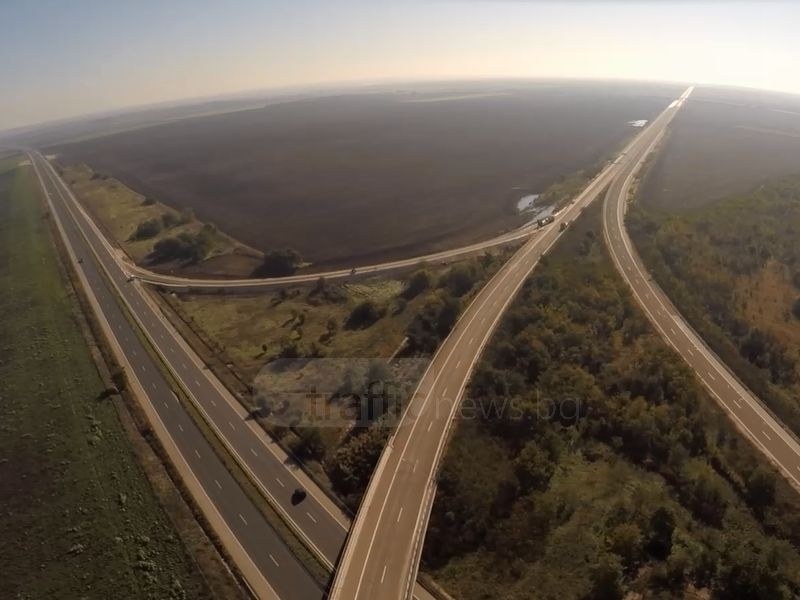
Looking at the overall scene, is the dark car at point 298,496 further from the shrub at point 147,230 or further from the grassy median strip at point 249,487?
the shrub at point 147,230

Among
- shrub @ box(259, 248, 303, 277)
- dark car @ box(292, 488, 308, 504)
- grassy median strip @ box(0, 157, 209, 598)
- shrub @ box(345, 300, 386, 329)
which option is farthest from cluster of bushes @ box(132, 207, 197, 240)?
dark car @ box(292, 488, 308, 504)

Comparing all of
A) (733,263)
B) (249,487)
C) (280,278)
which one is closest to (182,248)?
(280,278)

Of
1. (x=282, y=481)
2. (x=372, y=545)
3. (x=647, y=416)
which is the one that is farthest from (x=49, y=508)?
(x=647, y=416)

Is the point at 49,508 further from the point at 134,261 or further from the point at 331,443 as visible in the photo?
the point at 134,261

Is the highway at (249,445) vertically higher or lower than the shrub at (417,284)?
lower

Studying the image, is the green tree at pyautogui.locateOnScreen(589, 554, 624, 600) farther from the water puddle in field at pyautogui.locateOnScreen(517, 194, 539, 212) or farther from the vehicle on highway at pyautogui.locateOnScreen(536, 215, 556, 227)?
the water puddle in field at pyautogui.locateOnScreen(517, 194, 539, 212)

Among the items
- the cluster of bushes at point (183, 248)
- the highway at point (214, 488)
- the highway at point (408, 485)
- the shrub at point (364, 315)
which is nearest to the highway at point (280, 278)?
the cluster of bushes at point (183, 248)

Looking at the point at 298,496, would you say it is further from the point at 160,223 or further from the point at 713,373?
the point at 160,223
